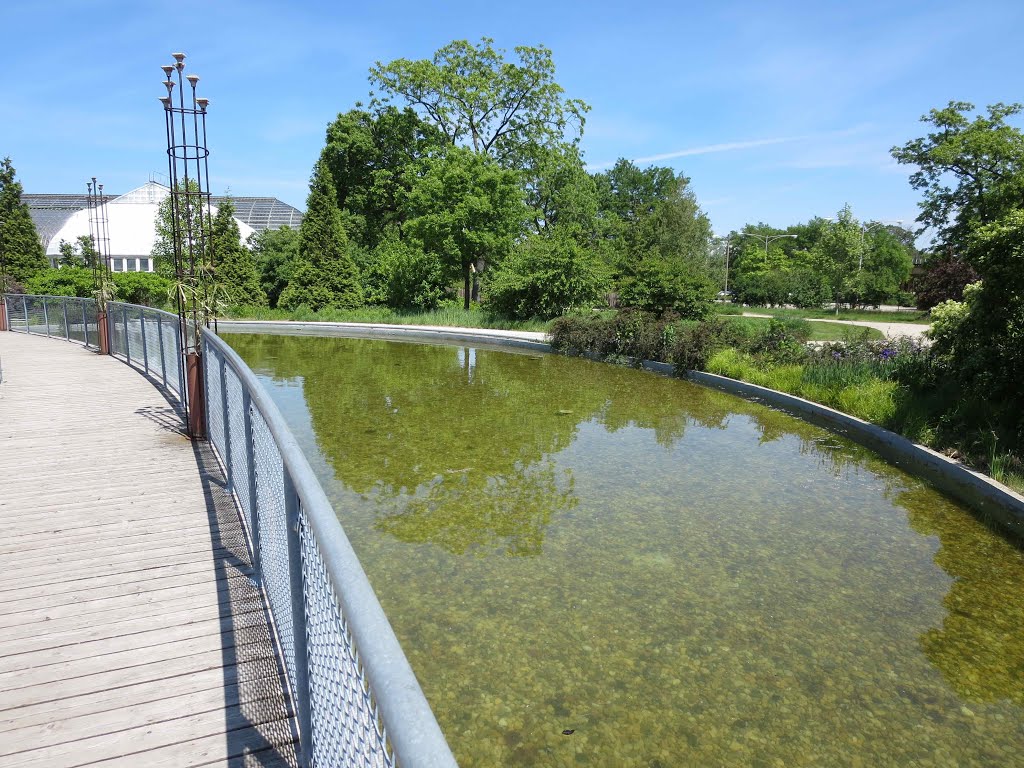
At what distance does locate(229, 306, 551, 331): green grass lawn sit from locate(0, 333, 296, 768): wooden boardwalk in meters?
23.4

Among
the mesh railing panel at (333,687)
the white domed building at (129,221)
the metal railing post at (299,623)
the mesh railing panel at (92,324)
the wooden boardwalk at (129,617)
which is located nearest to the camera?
the mesh railing panel at (333,687)

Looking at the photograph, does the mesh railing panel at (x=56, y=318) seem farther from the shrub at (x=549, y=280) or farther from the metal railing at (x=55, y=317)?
the shrub at (x=549, y=280)

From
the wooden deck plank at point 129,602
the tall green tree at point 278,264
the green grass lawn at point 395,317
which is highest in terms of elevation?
the tall green tree at point 278,264

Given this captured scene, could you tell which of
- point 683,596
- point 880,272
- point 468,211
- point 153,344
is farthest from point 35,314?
point 880,272

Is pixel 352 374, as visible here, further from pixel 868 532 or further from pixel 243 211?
pixel 243 211

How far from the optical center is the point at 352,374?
17641 mm

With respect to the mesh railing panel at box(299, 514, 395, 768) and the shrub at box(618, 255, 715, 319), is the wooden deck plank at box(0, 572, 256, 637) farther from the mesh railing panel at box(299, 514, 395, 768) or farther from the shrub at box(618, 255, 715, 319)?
the shrub at box(618, 255, 715, 319)

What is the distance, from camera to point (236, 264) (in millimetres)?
37344

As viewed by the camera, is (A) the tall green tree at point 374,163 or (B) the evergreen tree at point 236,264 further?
(A) the tall green tree at point 374,163

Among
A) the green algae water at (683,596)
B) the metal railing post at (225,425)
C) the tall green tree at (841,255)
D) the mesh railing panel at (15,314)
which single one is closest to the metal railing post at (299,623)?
the green algae water at (683,596)

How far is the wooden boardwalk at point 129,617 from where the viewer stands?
2.98m

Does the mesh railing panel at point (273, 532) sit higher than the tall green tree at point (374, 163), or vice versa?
the tall green tree at point (374, 163)

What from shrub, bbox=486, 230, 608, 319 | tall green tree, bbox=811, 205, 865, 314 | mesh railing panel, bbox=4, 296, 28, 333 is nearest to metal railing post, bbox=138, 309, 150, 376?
mesh railing panel, bbox=4, 296, 28, 333

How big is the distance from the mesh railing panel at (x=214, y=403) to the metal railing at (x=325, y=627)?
1.47m
